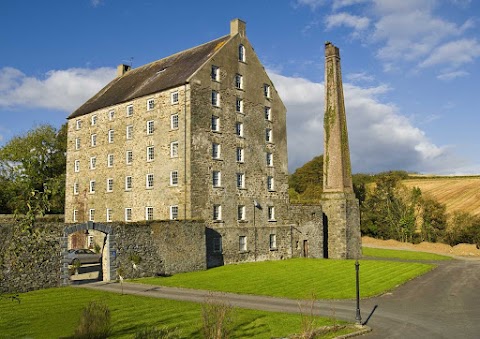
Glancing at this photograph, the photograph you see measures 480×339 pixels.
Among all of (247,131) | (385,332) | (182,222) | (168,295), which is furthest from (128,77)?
(385,332)

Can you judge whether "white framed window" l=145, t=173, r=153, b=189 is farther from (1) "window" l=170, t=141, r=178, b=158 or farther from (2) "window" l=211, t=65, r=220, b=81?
(2) "window" l=211, t=65, r=220, b=81

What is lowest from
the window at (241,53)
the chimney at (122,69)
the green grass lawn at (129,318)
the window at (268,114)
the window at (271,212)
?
the green grass lawn at (129,318)

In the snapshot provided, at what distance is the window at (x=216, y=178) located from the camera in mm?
40094

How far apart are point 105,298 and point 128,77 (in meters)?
36.0

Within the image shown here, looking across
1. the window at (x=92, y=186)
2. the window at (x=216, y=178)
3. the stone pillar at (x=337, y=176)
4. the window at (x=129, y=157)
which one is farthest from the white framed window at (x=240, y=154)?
the window at (x=92, y=186)

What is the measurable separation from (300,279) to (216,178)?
1420 cm

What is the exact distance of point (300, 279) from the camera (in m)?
29.3

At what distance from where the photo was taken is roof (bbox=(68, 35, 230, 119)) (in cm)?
4219

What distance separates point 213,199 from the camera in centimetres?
3953

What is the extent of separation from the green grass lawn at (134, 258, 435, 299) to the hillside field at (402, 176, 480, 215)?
4295cm

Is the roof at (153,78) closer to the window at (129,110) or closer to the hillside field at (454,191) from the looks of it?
the window at (129,110)

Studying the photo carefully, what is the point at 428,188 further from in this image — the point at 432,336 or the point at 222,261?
the point at 432,336

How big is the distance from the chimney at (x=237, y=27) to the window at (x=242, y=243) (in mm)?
20358

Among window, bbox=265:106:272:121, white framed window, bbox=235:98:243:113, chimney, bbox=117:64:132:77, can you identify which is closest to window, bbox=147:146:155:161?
white framed window, bbox=235:98:243:113
